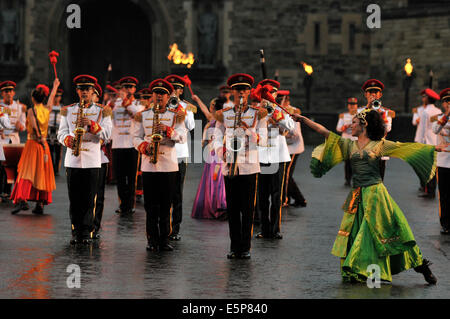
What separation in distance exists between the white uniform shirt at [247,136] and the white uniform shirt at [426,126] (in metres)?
7.69

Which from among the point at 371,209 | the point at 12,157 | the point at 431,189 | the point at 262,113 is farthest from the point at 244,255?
the point at 431,189

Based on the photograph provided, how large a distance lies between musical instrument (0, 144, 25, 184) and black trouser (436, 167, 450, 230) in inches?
249

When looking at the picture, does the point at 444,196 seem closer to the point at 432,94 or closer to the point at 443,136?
the point at 443,136

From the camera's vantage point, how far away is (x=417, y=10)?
30.6 m

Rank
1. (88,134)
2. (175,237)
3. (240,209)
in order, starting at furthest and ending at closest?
(175,237) → (88,134) → (240,209)

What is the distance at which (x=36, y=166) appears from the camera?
13133 millimetres

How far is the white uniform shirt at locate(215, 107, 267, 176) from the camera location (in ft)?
A: 31.0

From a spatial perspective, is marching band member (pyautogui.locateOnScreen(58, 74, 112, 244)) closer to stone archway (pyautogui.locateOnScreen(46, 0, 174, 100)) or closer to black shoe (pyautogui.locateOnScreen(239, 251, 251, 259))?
black shoe (pyautogui.locateOnScreen(239, 251, 251, 259))

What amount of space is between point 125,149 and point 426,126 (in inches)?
238

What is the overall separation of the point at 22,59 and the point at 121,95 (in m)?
17.3

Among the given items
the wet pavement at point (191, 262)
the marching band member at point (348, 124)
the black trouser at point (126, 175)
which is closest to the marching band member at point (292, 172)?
the wet pavement at point (191, 262)

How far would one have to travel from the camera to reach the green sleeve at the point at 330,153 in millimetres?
8469

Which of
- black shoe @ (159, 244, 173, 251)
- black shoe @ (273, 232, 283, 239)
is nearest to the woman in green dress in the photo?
black shoe @ (159, 244, 173, 251)
